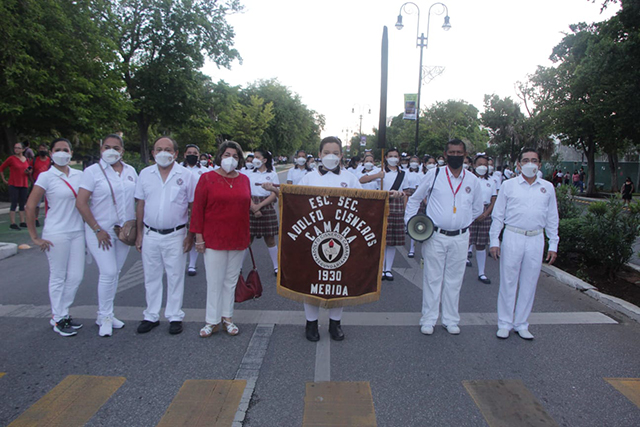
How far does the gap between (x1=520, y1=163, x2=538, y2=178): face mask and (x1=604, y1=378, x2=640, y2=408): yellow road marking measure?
2.04 meters

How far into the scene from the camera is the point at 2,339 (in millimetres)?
4145

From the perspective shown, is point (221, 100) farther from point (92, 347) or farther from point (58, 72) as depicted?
point (92, 347)

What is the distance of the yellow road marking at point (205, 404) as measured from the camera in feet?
9.58

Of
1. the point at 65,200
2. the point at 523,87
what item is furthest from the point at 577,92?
the point at 65,200

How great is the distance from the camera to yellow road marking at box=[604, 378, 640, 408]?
10.9ft

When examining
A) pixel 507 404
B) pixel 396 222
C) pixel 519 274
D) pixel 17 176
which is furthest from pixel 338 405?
pixel 17 176

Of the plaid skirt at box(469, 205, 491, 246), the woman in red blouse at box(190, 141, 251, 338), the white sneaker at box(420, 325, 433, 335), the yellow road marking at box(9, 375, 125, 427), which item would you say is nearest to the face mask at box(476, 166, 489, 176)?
the plaid skirt at box(469, 205, 491, 246)

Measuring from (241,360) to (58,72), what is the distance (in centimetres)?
1878

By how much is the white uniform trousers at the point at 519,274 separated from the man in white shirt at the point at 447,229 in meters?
0.44

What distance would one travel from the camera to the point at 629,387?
3.49m

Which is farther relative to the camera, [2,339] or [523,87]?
[523,87]

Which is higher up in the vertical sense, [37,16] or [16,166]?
[37,16]

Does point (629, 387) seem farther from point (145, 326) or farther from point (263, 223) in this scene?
point (263, 223)

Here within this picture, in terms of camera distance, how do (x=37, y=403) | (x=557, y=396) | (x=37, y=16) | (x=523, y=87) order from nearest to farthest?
1. (x=37, y=403)
2. (x=557, y=396)
3. (x=37, y=16)
4. (x=523, y=87)
